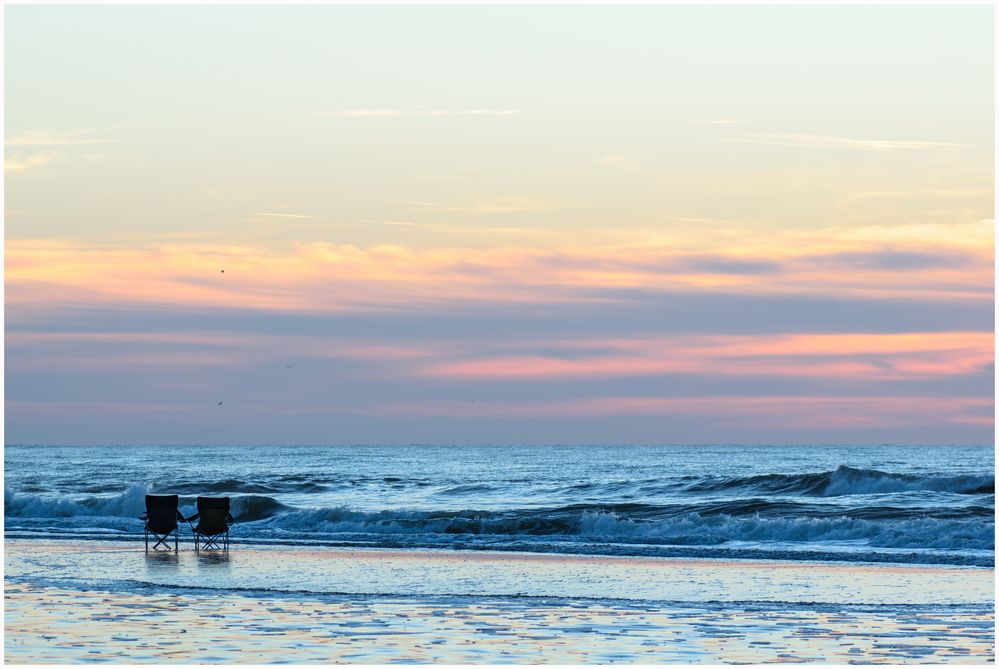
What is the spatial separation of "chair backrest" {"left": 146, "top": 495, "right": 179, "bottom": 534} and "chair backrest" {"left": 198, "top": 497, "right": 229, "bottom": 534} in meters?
0.41

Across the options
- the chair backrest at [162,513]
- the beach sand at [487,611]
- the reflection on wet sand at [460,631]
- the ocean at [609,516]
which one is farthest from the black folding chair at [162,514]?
the reflection on wet sand at [460,631]

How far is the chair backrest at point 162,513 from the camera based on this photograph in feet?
66.8

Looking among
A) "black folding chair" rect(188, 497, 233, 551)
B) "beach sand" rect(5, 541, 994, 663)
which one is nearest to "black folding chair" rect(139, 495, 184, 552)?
"black folding chair" rect(188, 497, 233, 551)

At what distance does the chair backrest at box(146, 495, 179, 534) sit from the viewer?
66.8 feet

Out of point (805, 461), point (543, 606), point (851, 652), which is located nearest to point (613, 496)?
point (543, 606)

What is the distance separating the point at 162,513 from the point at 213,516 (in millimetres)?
794

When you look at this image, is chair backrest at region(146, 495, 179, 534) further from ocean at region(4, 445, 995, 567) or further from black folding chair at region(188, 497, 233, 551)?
ocean at region(4, 445, 995, 567)

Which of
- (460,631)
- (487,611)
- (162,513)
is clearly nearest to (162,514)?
(162,513)

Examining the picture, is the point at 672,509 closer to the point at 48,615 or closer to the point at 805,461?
the point at 48,615

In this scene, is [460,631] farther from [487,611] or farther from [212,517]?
[212,517]

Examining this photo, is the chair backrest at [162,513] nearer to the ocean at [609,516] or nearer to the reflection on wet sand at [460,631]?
the ocean at [609,516]

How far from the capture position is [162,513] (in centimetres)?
2048

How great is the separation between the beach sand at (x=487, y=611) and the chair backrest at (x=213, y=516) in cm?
142

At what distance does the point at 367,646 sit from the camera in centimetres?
1098
